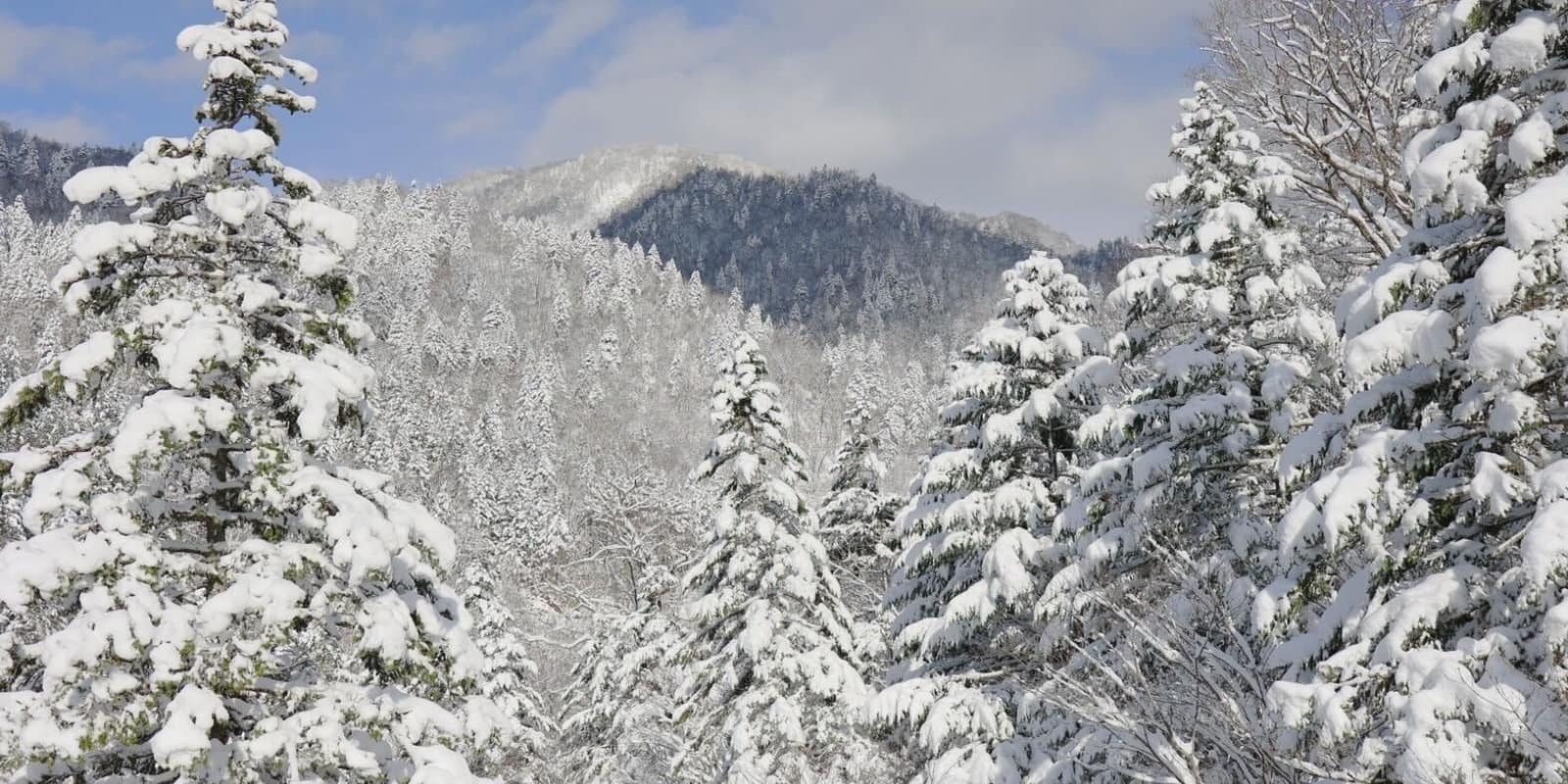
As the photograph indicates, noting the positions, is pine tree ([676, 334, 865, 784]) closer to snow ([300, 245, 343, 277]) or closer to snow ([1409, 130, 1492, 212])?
snow ([300, 245, 343, 277])

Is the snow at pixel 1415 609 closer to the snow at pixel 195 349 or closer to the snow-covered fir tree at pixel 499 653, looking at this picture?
the snow at pixel 195 349

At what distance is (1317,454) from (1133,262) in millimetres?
5734

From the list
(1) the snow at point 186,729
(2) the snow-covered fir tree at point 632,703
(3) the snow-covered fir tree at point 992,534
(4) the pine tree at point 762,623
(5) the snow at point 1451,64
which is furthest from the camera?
(2) the snow-covered fir tree at point 632,703

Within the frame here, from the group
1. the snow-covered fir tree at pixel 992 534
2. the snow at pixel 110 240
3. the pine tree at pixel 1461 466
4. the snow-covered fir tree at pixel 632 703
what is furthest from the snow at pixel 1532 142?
the snow-covered fir tree at pixel 632 703

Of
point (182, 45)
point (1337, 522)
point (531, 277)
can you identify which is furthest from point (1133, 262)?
point (531, 277)

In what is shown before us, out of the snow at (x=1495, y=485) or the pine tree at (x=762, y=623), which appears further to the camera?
the pine tree at (x=762, y=623)

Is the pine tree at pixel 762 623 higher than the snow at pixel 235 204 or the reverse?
→ the reverse

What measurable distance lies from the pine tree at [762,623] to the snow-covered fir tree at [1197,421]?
561 centimetres

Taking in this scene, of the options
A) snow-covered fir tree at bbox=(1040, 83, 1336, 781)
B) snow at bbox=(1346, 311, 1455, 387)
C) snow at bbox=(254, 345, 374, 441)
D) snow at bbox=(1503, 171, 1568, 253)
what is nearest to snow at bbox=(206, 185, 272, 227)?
snow at bbox=(254, 345, 374, 441)

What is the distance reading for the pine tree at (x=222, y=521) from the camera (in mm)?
6707

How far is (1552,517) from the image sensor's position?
5.82m

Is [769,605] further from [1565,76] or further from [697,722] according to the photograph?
[1565,76]

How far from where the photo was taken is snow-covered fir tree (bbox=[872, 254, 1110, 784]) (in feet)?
45.9

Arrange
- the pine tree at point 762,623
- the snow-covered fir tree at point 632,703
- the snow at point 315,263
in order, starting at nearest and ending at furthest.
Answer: the snow at point 315,263 → the pine tree at point 762,623 → the snow-covered fir tree at point 632,703
